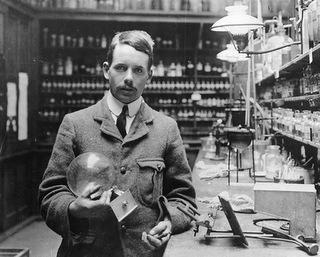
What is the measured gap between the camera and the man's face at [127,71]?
1.49m

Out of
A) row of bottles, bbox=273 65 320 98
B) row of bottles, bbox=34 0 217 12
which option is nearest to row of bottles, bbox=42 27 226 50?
row of bottles, bbox=34 0 217 12

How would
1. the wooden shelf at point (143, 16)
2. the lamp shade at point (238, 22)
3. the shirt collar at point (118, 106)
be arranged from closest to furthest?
the shirt collar at point (118, 106) < the lamp shade at point (238, 22) < the wooden shelf at point (143, 16)

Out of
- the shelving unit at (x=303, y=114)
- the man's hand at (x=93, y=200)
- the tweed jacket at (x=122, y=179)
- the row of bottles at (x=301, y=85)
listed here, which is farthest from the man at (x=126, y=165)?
the row of bottles at (x=301, y=85)

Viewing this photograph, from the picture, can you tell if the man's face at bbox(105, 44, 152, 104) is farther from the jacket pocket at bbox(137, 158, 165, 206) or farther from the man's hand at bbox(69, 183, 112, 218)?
the man's hand at bbox(69, 183, 112, 218)

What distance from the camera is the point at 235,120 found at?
11.2 feet

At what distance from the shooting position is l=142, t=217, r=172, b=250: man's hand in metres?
1.36

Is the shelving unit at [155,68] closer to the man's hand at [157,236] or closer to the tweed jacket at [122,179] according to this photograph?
the tweed jacket at [122,179]

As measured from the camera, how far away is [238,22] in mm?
2451

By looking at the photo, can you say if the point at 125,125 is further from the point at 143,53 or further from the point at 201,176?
the point at 201,176

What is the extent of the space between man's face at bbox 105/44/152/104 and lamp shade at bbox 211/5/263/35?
1101 mm

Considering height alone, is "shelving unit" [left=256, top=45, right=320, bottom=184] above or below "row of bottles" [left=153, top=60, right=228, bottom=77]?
below

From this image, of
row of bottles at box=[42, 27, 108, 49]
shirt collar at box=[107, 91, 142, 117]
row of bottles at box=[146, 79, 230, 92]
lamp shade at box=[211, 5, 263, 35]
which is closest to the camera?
shirt collar at box=[107, 91, 142, 117]

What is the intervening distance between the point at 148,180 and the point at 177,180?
0.11 m

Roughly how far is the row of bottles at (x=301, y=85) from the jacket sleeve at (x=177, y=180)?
1.53 metres
